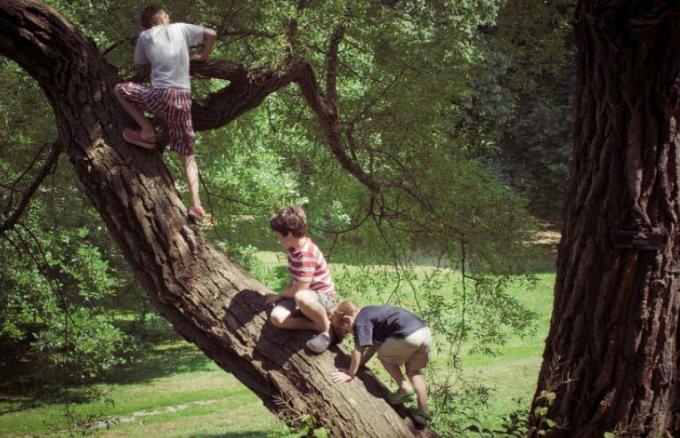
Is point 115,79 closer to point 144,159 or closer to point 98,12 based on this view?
point 144,159

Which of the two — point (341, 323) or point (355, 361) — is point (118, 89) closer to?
point (341, 323)

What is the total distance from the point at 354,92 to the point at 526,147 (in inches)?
680

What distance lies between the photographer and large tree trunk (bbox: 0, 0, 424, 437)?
4.13m

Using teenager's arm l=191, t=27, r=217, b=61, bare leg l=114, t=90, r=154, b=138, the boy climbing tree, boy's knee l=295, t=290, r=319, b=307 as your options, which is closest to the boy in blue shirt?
boy's knee l=295, t=290, r=319, b=307

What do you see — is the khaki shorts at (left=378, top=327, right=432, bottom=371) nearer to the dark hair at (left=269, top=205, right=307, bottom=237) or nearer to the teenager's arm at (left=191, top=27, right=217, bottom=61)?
the dark hair at (left=269, top=205, right=307, bottom=237)

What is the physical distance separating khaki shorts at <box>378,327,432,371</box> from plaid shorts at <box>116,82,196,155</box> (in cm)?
191

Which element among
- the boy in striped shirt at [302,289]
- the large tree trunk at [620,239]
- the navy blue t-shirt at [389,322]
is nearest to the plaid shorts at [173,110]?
the boy in striped shirt at [302,289]

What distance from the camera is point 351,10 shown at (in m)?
6.84

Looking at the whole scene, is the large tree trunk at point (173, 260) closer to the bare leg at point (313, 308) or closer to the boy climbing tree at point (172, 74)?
the bare leg at point (313, 308)

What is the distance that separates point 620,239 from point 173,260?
2.41 meters

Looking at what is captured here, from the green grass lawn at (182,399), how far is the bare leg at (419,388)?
2.65 meters

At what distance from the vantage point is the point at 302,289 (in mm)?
4254

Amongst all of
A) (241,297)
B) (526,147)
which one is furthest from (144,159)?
(526,147)

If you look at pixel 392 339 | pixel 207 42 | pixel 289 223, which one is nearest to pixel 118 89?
pixel 207 42
